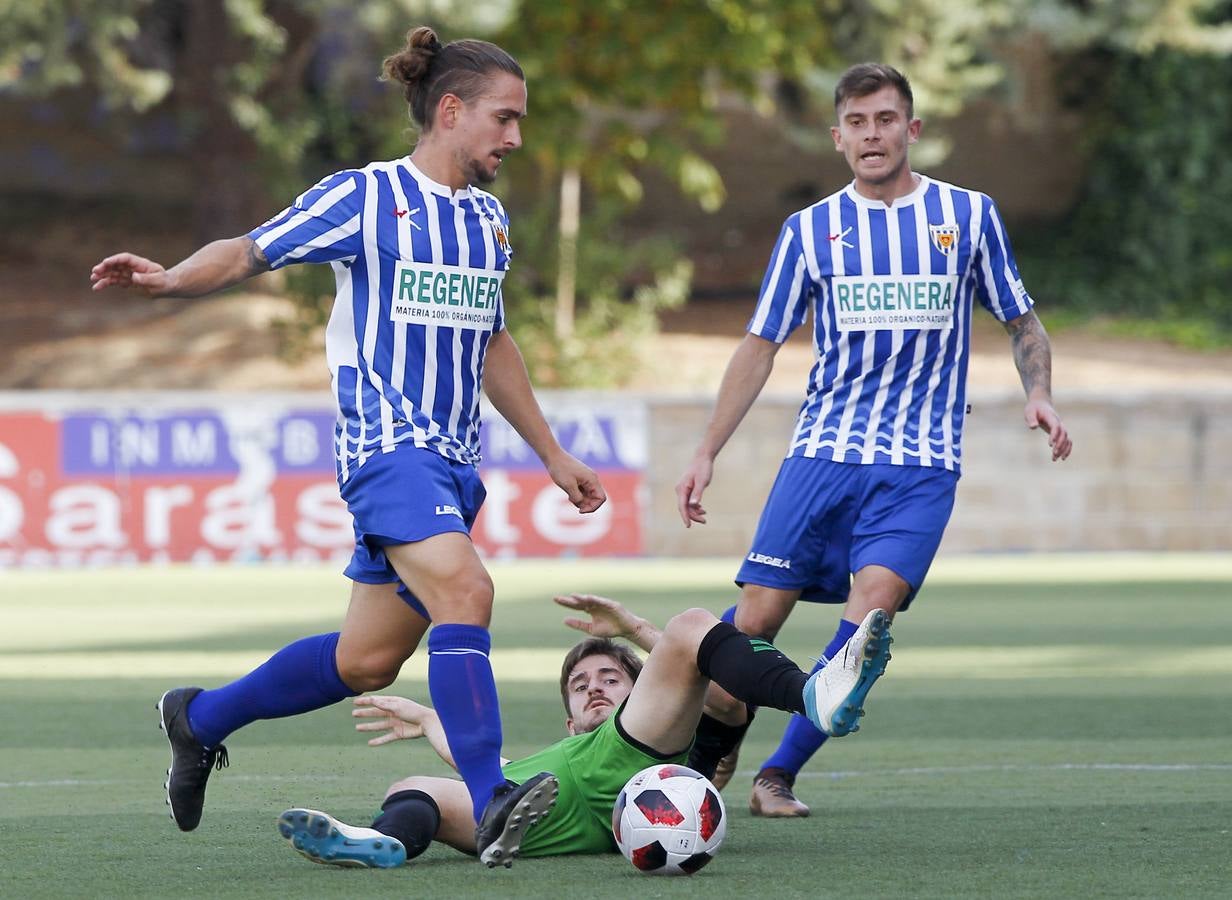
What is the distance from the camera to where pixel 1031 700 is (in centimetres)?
885

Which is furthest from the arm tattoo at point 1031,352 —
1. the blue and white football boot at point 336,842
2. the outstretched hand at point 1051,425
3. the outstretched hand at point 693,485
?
the blue and white football boot at point 336,842

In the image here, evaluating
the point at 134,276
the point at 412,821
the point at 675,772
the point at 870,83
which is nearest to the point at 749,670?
the point at 675,772

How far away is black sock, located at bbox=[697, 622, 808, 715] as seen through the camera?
4.72 metres

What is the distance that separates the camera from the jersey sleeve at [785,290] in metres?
6.14

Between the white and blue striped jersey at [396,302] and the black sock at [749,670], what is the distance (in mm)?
792

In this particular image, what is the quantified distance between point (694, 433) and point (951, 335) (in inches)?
435

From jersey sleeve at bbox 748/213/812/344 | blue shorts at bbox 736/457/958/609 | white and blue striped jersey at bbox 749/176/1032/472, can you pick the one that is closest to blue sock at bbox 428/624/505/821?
blue shorts at bbox 736/457/958/609

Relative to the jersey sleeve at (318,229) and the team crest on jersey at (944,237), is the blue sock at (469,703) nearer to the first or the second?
the jersey sleeve at (318,229)

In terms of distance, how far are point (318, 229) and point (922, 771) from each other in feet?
9.74

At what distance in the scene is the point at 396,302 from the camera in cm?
502

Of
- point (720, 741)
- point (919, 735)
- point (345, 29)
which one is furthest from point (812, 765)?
point (345, 29)

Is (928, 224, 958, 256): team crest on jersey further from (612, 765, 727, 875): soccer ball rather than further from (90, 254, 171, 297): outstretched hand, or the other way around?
(90, 254, 171, 297): outstretched hand

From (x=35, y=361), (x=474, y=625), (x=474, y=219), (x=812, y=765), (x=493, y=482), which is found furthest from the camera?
(x=35, y=361)

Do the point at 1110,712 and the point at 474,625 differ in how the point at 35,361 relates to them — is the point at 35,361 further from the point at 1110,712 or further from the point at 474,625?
the point at 474,625
